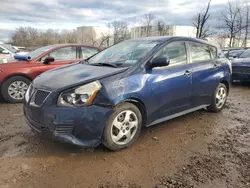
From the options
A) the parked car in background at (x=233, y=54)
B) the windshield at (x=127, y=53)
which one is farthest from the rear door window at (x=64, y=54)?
the parked car in background at (x=233, y=54)

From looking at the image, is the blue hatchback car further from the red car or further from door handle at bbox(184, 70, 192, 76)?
the red car

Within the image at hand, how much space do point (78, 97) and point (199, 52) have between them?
2675 mm

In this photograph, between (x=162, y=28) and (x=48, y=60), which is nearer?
(x=48, y=60)

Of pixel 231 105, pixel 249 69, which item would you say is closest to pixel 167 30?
pixel 249 69

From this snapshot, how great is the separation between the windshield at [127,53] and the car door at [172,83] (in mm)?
243

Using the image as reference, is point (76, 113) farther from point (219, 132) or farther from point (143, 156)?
point (219, 132)

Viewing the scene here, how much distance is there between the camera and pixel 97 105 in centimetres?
294

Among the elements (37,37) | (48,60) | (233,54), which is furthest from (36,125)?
(37,37)

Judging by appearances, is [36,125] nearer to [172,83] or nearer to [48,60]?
[172,83]

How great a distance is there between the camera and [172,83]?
147 inches

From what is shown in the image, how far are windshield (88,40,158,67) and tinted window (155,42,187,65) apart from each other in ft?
0.63

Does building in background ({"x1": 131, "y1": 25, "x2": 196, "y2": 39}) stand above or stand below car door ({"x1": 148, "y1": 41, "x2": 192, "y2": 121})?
above

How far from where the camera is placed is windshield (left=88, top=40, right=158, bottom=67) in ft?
11.8

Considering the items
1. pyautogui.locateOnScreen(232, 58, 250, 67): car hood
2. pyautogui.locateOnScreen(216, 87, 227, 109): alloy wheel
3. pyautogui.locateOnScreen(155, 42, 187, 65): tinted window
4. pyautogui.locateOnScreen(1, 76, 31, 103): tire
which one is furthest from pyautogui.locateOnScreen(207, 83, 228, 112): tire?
pyautogui.locateOnScreen(1, 76, 31, 103): tire
